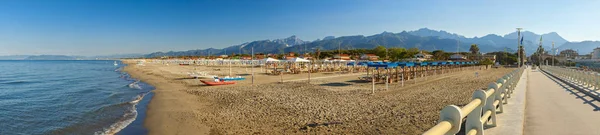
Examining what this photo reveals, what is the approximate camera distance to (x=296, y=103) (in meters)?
13.4

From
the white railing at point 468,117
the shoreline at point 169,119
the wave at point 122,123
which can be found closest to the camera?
the white railing at point 468,117

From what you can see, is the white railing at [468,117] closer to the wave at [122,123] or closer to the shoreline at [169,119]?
the shoreline at [169,119]

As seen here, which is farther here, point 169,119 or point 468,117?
point 169,119

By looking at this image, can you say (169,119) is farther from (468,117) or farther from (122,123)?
(468,117)

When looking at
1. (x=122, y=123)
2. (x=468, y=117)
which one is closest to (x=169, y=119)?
(x=122, y=123)

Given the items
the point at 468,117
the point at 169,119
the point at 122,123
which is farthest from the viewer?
the point at 169,119

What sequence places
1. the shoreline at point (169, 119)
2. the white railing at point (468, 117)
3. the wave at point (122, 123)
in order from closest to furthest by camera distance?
the white railing at point (468, 117)
the shoreline at point (169, 119)
the wave at point (122, 123)

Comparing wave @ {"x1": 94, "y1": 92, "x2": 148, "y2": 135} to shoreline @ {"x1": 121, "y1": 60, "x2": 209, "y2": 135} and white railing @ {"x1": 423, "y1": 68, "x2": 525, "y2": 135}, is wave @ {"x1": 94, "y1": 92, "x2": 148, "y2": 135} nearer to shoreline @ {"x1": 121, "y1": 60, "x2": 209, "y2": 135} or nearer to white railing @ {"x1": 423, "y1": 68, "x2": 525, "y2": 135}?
shoreline @ {"x1": 121, "y1": 60, "x2": 209, "y2": 135}

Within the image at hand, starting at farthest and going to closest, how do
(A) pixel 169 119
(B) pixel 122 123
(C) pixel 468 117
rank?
(A) pixel 169 119
(B) pixel 122 123
(C) pixel 468 117

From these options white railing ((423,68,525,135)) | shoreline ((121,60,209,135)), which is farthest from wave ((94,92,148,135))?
white railing ((423,68,525,135))

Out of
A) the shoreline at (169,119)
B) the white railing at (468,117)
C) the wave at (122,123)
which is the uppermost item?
the white railing at (468,117)

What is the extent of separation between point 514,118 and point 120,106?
1553 centimetres

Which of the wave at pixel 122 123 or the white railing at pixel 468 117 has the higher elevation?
the white railing at pixel 468 117

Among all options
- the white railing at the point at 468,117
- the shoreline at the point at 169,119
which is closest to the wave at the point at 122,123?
the shoreline at the point at 169,119
